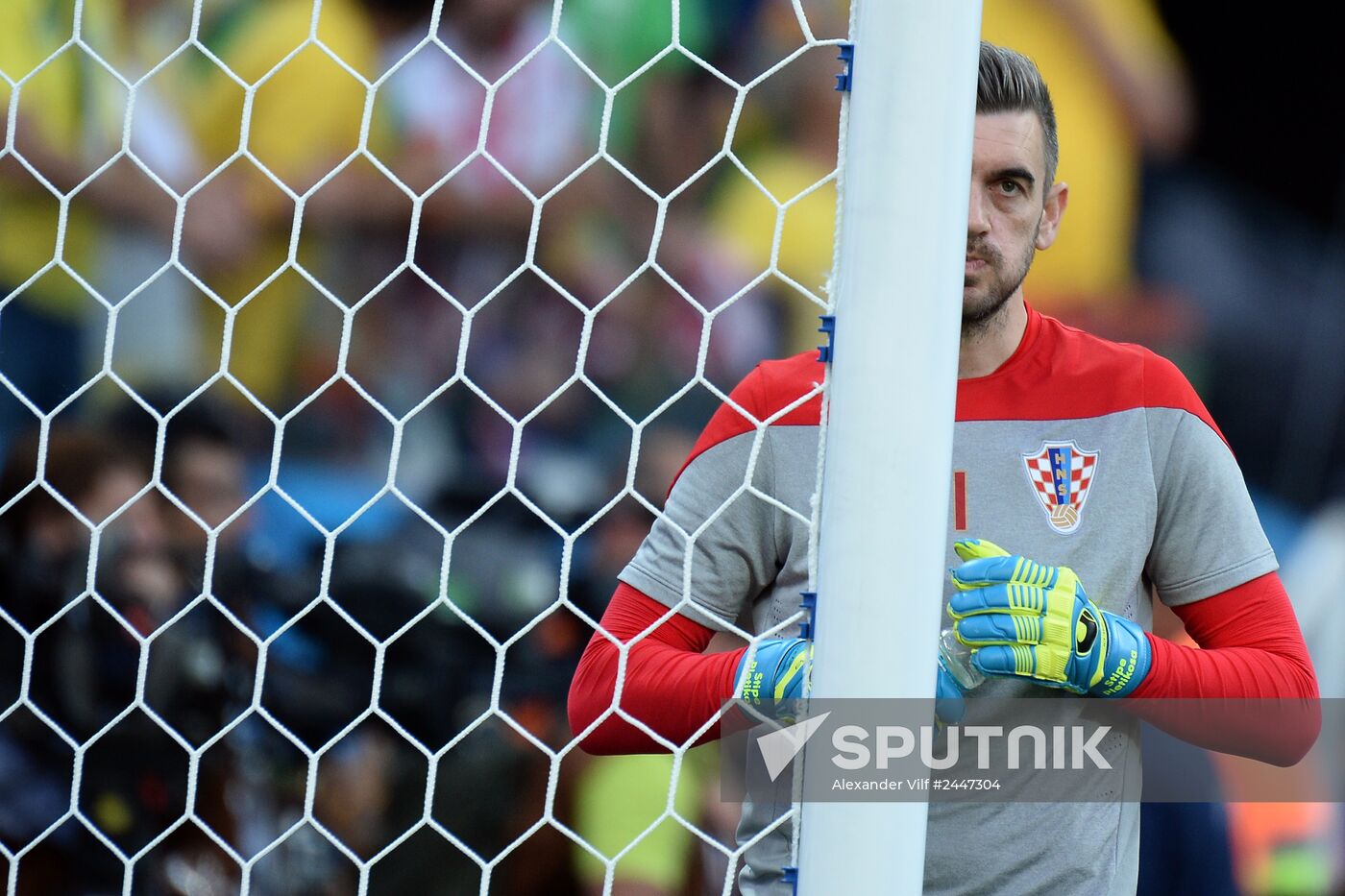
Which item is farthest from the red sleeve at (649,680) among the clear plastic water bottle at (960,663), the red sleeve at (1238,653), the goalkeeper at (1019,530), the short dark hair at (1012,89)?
the short dark hair at (1012,89)

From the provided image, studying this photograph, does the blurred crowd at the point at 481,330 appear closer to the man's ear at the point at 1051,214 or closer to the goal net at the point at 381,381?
the goal net at the point at 381,381

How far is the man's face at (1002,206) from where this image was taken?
0.84m

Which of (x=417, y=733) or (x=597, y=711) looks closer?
(x=597, y=711)

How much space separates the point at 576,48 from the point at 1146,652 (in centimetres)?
136

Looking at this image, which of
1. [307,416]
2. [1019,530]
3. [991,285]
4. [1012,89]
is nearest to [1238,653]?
[1019,530]

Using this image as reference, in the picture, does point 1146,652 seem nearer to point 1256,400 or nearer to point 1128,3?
point 1256,400

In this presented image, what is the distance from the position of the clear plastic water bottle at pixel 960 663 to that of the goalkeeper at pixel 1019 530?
60 mm

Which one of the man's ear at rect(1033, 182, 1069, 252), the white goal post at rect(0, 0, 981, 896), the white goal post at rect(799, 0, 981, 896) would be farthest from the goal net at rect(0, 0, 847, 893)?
the white goal post at rect(799, 0, 981, 896)

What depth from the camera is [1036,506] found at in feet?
2.76

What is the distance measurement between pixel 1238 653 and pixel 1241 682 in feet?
0.06

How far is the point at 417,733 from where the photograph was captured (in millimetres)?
1763

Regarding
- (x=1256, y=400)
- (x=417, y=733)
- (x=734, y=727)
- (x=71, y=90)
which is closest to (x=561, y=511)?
A: (x=417, y=733)

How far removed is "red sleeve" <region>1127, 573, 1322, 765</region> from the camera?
2.52ft

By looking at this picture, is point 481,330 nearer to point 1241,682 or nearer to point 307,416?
point 307,416
